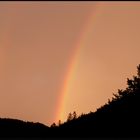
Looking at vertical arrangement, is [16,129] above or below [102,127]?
above

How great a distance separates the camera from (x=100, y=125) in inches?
3159

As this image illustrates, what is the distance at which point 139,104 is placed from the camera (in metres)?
83.0

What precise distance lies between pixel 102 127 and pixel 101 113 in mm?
8694

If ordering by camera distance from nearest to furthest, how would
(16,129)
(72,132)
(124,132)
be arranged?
(124,132) < (72,132) < (16,129)

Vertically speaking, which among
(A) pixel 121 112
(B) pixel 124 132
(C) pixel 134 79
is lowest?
(B) pixel 124 132

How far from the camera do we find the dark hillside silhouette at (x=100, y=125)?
76.7 meters

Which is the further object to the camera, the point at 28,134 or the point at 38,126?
the point at 38,126

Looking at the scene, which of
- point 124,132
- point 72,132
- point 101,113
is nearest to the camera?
point 124,132

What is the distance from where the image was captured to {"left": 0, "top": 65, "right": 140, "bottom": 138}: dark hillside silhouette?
76.7 m

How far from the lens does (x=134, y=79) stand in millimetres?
111688

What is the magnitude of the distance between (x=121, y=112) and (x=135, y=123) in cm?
728

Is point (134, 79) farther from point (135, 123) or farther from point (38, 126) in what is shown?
point (135, 123)

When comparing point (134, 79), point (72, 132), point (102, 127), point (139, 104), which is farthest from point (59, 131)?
point (134, 79)

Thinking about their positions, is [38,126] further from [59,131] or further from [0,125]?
[59,131]
